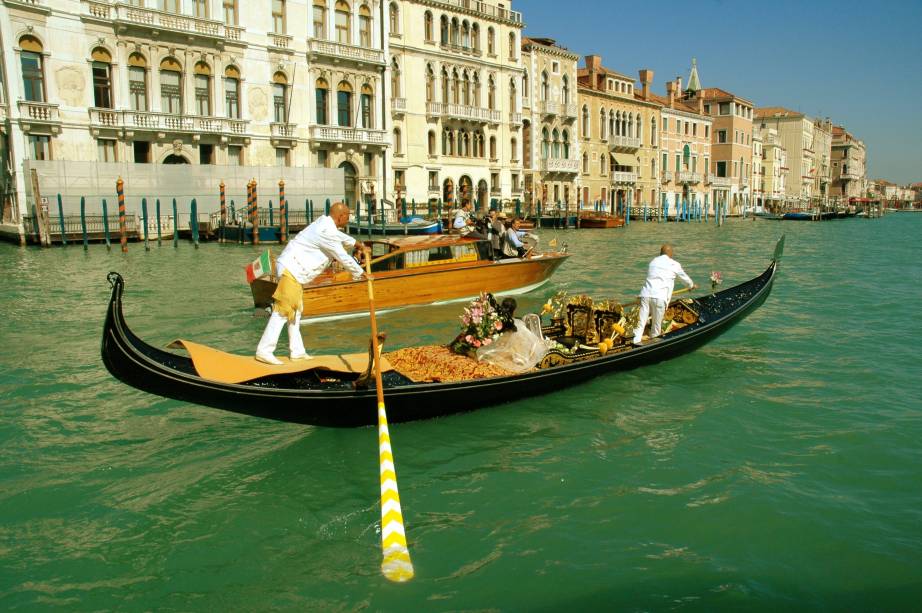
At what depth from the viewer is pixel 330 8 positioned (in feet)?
85.7

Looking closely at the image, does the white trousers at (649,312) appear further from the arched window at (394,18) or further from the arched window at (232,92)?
the arched window at (394,18)

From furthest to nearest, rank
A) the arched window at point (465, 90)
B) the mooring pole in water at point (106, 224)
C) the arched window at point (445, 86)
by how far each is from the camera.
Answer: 1. the arched window at point (465, 90)
2. the arched window at point (445, 86)
3. the mooring pole in water at point (106, 224)

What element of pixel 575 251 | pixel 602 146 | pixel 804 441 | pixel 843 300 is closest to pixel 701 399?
pixel 804 441

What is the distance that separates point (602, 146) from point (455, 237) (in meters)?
32.9

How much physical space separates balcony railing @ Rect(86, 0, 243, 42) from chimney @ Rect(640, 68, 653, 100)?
2800cm

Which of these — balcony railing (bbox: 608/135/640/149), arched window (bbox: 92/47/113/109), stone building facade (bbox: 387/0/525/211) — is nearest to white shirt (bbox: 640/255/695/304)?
arched window (bbox: 92/47/113/109)

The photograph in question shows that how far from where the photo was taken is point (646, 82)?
149 feet

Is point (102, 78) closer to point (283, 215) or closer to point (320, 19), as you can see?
point (283, 215)

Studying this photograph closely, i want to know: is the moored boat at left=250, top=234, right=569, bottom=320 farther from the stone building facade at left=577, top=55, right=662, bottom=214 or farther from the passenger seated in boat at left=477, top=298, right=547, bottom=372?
the stone building facade at left=577, top=55, right=662, bottom=214

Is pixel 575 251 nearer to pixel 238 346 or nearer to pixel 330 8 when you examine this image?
pixel 330 8

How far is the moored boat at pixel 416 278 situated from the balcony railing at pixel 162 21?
15.2 meters

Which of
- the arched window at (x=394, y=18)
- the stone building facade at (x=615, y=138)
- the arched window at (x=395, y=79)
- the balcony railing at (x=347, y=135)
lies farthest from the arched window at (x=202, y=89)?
the stone building facade at (x=615, y=138)

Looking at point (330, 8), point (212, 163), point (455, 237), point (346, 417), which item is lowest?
point (346, 417)

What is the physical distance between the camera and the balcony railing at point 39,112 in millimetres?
19656
